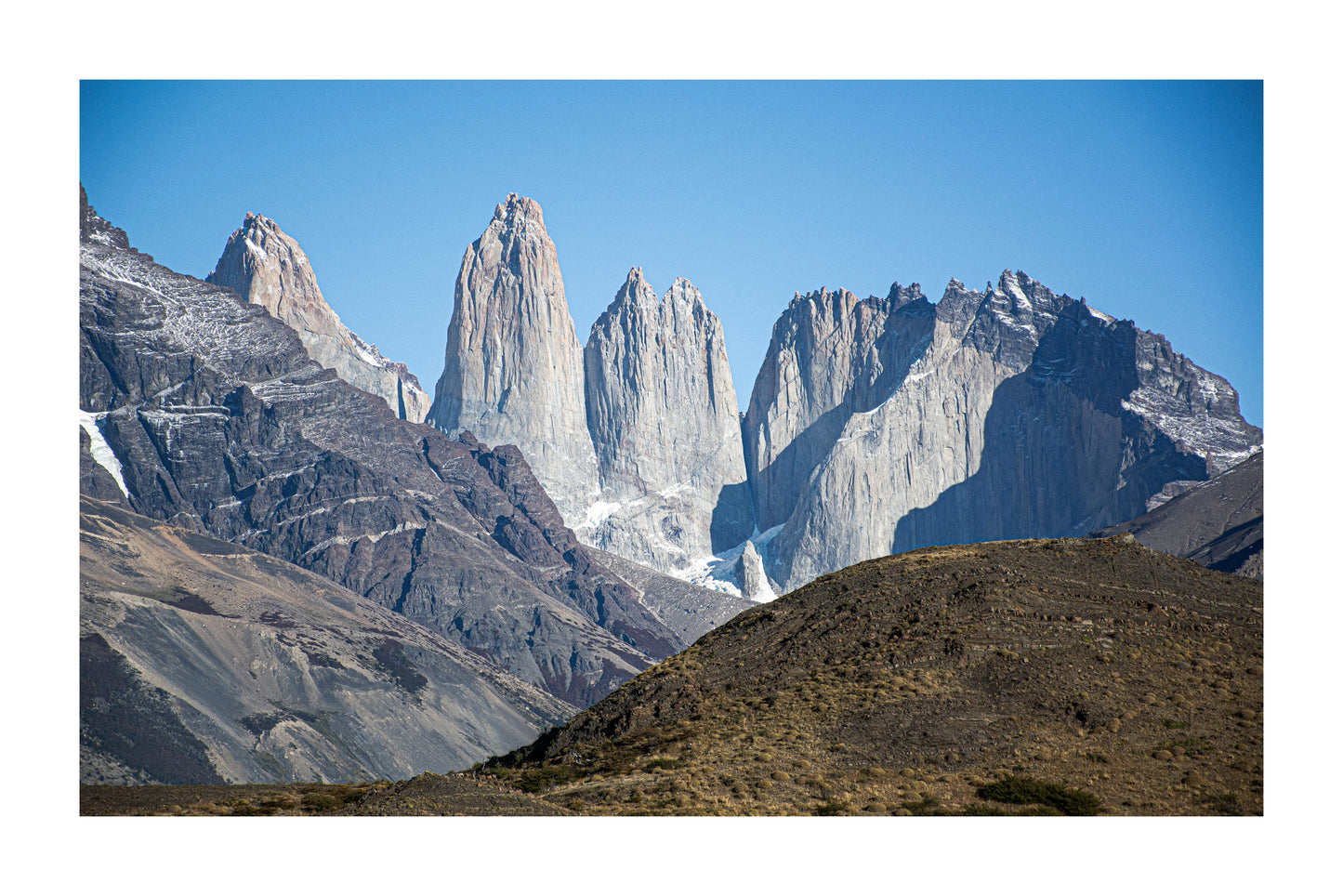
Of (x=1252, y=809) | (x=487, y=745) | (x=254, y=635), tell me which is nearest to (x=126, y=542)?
(x=254, y=635)

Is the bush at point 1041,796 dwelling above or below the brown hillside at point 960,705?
below

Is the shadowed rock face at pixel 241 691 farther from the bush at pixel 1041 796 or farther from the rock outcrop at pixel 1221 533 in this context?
the rock outcrop at pixel 1221 533

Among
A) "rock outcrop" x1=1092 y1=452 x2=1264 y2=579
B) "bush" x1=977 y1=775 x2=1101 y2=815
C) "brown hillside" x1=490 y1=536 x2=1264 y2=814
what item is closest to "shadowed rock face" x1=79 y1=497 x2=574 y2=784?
"brown hillside" x1=490 y1=536 x2=1264 y2=814

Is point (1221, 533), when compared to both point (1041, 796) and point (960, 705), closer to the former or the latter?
point (960, 705)

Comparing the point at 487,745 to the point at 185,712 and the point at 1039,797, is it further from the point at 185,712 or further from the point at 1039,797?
the point at 1039,797

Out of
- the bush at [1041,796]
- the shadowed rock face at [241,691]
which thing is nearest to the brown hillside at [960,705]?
the bush at [1041,796]

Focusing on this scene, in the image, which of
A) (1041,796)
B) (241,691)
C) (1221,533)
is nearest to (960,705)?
(1041,796)

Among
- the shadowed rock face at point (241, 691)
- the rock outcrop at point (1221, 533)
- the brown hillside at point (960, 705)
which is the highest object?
the rock outcrop at point (1221, 533)
